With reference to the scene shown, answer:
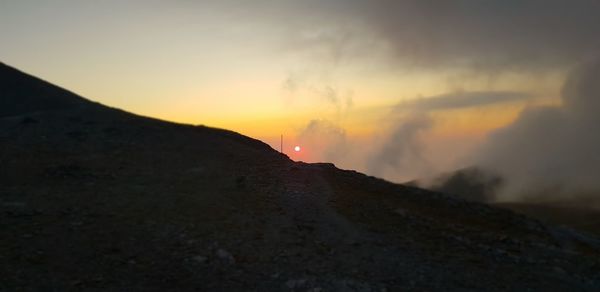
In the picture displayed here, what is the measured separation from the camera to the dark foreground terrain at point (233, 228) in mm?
13117

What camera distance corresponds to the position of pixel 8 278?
1192 cm

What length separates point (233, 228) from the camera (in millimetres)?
15672

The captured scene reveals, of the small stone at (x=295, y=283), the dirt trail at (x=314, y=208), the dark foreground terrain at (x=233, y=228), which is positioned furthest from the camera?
the dirt trail at (x=314, y=208)

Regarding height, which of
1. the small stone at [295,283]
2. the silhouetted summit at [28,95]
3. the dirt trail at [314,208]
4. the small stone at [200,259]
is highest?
the silhouetted summit at [28,95]

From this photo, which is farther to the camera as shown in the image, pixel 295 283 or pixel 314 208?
pixel 314 208

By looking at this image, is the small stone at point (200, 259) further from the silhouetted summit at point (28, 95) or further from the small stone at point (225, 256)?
the silhouetted summit at point (28, 95)

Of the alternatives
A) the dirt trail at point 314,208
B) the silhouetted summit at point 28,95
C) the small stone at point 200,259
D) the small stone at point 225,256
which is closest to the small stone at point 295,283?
the small stone at point 225,256

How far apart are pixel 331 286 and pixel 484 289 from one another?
13.4ft

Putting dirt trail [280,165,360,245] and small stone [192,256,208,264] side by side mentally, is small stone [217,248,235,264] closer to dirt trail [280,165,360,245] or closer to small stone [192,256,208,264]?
small stone [192,256,208,264]

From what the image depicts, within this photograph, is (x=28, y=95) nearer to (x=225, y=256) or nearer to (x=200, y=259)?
(x=200, y=259)

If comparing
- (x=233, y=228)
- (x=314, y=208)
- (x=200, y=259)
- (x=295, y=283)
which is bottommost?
(x=295, y=283)

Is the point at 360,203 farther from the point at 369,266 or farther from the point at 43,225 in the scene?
the point at 43,225

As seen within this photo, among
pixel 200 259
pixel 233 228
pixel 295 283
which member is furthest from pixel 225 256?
pixel 295 283

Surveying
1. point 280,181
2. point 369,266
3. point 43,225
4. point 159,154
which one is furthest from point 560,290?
point 159,154
